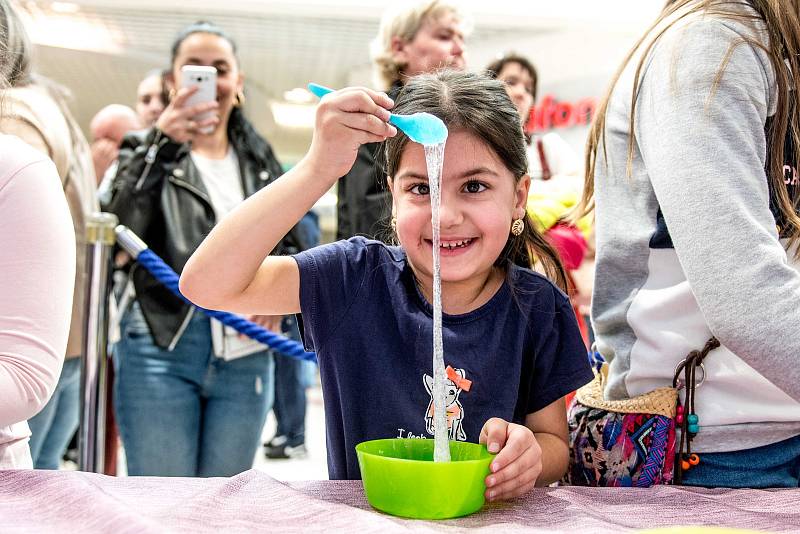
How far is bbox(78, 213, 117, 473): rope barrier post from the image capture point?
2170mm

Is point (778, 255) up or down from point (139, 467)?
up

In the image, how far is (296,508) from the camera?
908 mm

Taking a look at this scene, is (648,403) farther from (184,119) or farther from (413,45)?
(184,119)

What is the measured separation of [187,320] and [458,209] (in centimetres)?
124

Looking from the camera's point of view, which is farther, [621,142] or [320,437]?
[320,437]

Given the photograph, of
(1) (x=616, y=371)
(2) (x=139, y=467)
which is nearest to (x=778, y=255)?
(1) (x=616, y=371)

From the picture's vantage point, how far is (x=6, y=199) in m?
1.18

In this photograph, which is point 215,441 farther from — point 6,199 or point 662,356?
point 662,356

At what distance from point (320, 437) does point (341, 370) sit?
4.56 metres

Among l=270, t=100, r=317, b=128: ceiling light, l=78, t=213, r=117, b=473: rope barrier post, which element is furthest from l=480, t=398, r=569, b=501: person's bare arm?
l=270, t=100, r=317, b=128: ceiling light

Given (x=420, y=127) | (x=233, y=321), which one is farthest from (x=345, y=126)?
(x=233, y=321)

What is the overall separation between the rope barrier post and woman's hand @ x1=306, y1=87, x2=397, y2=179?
49.1 inches

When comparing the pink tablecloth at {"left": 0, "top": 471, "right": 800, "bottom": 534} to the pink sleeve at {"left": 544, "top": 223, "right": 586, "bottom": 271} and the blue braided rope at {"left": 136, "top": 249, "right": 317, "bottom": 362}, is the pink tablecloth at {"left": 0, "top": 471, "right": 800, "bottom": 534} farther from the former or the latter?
the pink sleeve at {"left": 544, "top": 223, "right": 586, "bottom": 271}

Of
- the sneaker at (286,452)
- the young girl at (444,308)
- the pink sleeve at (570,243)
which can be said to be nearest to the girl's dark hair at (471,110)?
the young girl at (444,308)
